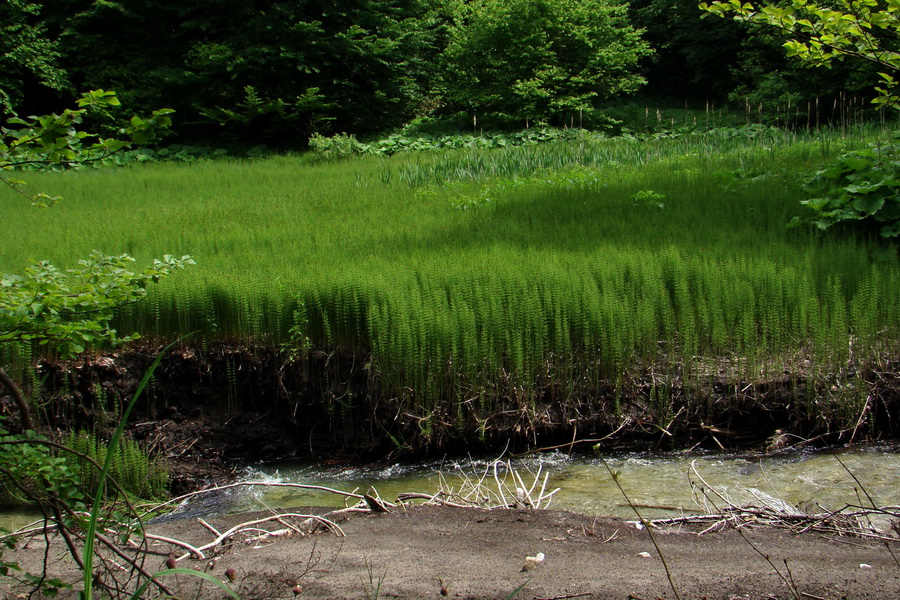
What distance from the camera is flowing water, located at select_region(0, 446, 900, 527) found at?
335 centimetres

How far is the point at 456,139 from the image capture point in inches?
621

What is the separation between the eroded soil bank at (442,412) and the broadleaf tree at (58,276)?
195 cm

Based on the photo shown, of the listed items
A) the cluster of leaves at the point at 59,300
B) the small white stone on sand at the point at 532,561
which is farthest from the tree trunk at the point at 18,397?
the small white stone on sand at the point at 532,561

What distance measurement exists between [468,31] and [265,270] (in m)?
15.2

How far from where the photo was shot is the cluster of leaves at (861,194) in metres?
5.76

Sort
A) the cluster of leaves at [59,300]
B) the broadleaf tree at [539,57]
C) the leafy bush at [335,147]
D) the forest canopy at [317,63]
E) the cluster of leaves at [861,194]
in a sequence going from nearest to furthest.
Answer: the cluster of leaves at [59,300] → the cluster of leaves at [861,194] → the leafy bush at [335,147] → the forest canopy at [317,63] → the broadleaf tree at [539,57]

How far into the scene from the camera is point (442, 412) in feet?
13.1

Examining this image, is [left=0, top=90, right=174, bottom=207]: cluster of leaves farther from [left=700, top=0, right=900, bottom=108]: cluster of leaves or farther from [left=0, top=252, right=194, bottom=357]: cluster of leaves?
[left=700, top=0, right=900, bottom=108]: cluster of leaves

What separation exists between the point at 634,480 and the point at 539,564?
1.56 meters

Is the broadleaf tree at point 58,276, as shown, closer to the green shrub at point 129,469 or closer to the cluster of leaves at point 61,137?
the cluster of leaves at point 61,137

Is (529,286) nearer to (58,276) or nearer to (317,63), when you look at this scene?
(58,276)

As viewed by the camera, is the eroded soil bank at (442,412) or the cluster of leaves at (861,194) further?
the cluster of leaves at (861,194)

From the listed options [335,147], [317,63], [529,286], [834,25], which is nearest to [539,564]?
[529,286]

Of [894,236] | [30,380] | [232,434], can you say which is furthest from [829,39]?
[30,380]
